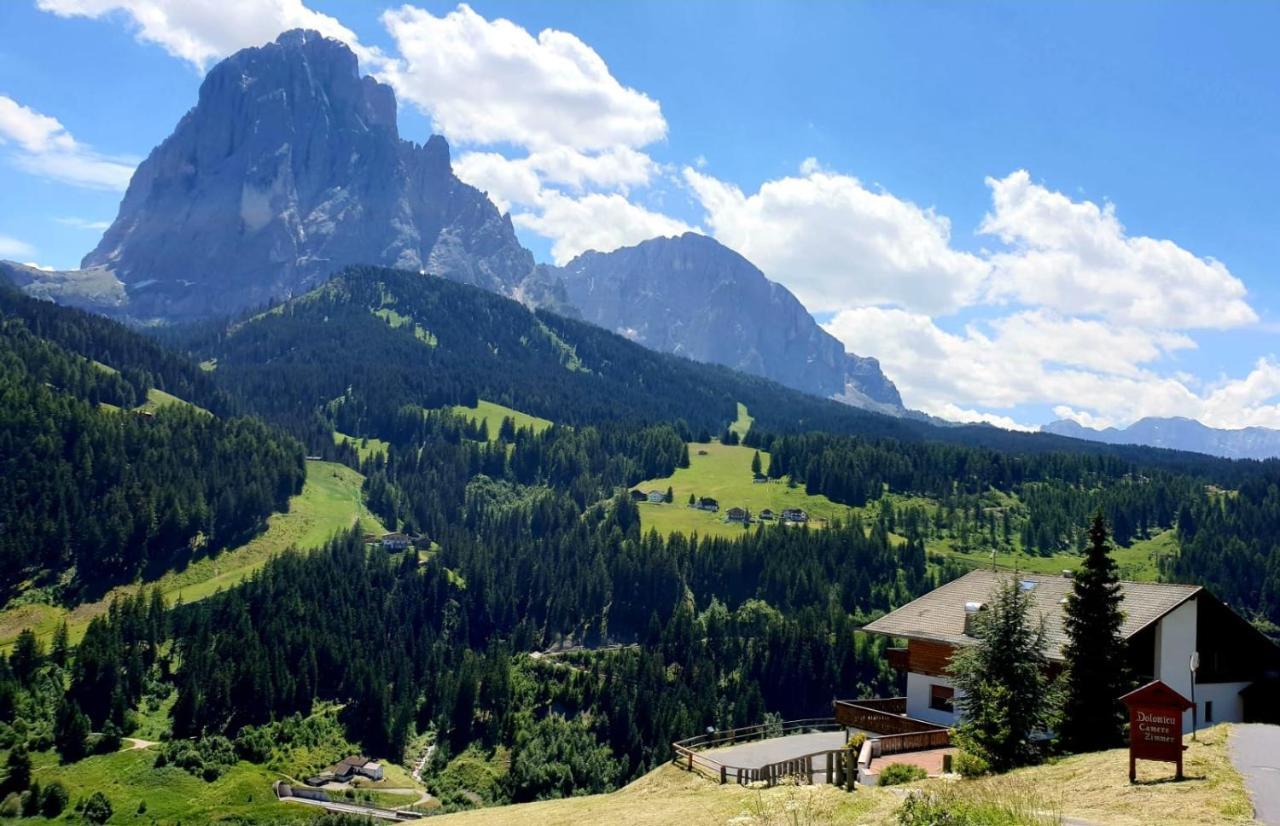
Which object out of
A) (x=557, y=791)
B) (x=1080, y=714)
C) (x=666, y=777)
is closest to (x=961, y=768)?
(x=1080, y=714)

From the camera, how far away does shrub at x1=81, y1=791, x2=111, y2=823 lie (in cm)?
10450

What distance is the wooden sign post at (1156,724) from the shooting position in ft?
82.3

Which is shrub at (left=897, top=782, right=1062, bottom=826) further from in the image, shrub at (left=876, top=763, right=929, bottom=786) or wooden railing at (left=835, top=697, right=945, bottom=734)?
wooden railing at (left=835, top=697, right=945, bottom=734)

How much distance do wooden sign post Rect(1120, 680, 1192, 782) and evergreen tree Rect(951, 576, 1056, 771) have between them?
23.7 feet

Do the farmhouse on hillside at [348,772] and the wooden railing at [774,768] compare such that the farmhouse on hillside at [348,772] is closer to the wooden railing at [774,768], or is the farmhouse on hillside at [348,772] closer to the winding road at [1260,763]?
the wooden railing at [774,768]

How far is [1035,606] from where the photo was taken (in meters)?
45.9

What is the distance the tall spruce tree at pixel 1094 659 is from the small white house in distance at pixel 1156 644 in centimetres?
183

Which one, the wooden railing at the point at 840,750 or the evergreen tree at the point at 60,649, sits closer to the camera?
the wooden railing at the point at 840,750

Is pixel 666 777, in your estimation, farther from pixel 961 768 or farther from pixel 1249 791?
pixel 1249 791

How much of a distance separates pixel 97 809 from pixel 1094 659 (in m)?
110

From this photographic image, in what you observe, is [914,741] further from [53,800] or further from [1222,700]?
[53,800]

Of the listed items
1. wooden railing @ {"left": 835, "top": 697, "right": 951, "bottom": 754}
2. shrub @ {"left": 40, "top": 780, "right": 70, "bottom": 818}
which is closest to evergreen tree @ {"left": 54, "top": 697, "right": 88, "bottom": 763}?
shrub @ {"left": 40, "top": 780, "right": 70, "bottom": 818}

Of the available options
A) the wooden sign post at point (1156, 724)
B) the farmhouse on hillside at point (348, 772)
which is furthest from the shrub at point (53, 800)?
the wooden sign post at point (1156, 724)

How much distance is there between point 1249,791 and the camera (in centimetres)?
2322
